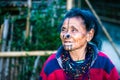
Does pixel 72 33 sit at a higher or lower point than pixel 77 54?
higher

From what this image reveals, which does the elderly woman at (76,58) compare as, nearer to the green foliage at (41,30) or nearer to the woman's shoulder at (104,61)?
the woman's shoulder at (104,61)

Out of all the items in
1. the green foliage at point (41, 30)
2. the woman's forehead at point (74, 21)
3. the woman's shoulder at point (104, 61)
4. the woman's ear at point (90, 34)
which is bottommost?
the green foliage at point (41, 30)

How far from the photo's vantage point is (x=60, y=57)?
2762 millimetres

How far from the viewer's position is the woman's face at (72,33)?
2688 mm

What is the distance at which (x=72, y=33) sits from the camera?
2.69m

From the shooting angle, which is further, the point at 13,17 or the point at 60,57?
the point at 13,17

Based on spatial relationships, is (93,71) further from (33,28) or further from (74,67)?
(33,28)

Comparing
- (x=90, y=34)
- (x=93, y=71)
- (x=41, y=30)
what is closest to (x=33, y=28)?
(x=41, y=30)

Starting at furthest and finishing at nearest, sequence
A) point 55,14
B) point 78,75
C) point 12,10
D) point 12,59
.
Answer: point 12,10 → point 55,14 → point 12,59 → point 78,75

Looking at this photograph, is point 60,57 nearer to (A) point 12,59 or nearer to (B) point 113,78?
(B) point 113,78

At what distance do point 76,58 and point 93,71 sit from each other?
0.55ft

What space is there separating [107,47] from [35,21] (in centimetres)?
132

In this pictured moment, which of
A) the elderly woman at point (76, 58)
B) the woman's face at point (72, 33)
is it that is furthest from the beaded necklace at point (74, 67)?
the woman's face at point (72, 33)

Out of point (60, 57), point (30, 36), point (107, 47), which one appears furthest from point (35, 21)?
point (60, 57)
